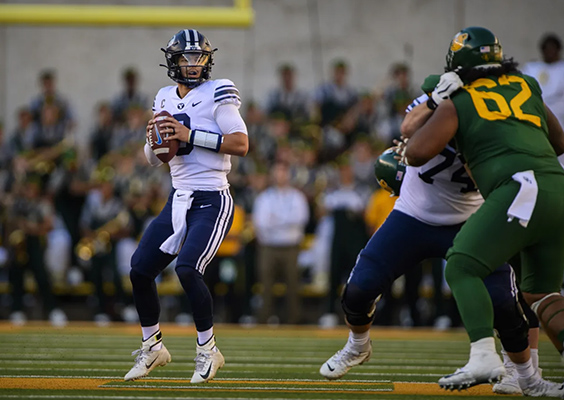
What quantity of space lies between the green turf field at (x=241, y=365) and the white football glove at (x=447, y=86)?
128cm

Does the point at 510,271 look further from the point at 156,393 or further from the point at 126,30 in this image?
the point at 126,30

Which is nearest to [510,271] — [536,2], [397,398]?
[397,398]

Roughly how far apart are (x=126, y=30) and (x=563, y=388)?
11.5 meters

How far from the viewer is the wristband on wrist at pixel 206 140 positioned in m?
4.55

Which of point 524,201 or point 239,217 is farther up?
point 524,201

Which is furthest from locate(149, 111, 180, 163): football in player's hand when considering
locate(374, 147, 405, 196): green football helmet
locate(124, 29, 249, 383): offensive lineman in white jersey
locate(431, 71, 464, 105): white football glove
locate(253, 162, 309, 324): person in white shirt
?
locate(253, 162, 309, 324): person in white shirt

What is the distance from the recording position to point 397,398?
3773 millimetres

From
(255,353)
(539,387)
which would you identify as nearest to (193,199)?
(539,387)

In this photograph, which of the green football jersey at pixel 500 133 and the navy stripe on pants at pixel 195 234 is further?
the navy stripe on pants at pixel 195 234

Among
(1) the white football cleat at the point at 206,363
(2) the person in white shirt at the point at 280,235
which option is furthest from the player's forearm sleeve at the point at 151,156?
(2) the person in white shirt at the point at 280,235

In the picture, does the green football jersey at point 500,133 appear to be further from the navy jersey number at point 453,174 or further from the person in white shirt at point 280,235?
the person in white shirt at point 280,235

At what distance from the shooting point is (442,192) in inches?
168

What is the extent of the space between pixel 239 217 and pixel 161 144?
18.8 ft

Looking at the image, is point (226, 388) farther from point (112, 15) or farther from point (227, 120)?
point (112, 15)
